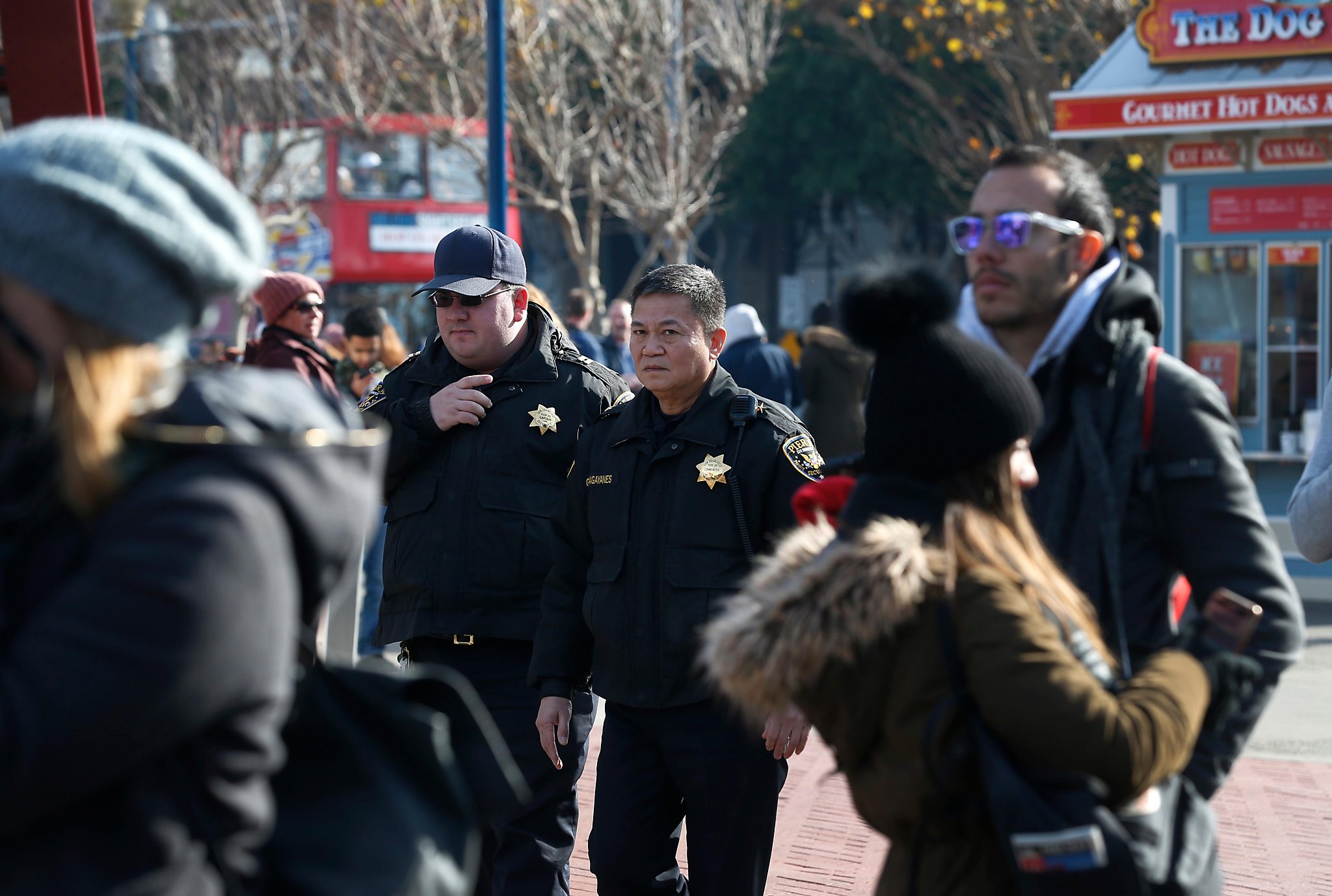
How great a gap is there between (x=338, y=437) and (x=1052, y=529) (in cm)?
131

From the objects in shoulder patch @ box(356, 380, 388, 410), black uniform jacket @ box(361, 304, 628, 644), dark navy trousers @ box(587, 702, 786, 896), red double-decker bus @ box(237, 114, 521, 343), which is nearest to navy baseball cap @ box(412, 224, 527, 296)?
black uniform jacket @ box(361, 304, 628, 644)

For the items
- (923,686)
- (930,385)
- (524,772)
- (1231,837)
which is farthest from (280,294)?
(923,686)

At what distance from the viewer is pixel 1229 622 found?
2.17 meters

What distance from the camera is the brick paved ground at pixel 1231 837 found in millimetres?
5020

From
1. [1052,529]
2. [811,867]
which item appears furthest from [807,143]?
[1052,529]

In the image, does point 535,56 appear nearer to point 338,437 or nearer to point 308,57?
point 308,57

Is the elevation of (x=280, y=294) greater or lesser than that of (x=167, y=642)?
greater

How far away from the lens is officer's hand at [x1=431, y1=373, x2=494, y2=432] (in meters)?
4.49

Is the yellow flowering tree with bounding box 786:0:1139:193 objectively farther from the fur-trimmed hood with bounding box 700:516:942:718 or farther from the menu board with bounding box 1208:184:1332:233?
the fur-trimmed hood with bounding box 700:516:942:718

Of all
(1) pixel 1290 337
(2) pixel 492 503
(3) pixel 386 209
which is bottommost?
(1) pixel 1290 337

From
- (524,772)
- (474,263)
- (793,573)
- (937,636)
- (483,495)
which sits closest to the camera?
(937,636)

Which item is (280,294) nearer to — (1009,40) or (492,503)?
(492,503)

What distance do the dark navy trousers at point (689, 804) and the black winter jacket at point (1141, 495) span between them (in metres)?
1.50

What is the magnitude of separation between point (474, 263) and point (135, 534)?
3.30 metres
